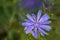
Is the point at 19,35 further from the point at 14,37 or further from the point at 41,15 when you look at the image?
the point at 41,15

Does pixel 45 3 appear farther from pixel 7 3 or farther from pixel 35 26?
pixel 7 3

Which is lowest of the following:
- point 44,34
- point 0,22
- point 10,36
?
point 44,34

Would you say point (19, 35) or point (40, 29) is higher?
point (19, 35)

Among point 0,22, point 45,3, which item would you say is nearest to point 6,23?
point 0,22

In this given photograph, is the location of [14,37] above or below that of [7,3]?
below

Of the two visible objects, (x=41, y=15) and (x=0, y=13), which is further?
(x=0, y=13)

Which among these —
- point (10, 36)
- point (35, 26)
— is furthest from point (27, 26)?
point (10, 36)

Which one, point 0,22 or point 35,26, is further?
point 0,22

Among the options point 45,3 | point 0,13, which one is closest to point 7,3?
point 0,13
